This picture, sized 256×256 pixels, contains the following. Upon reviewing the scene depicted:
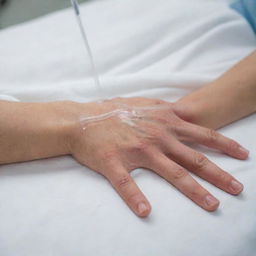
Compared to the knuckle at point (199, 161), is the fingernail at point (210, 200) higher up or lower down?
lower down

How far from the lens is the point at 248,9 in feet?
4.12

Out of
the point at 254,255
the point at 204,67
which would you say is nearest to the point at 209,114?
the point at 204,67

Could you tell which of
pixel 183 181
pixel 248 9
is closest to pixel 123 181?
pixel 183 181

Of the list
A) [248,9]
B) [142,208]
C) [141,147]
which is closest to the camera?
[142,208]

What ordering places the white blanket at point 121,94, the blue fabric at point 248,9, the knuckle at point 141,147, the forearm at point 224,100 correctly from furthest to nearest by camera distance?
the blue fabric at point 248,9
the forearm at point 224,100
the knuckle at point 141,147
the white blanket at point 121,94

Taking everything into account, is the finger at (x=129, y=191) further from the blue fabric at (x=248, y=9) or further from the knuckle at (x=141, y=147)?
the blue fabric at (x=248, y=9)

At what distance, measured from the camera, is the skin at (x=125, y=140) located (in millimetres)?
741

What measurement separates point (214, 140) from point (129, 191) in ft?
0.84

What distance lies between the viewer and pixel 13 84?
3.22ft

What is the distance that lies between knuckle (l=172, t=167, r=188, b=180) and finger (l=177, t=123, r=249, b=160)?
4.5 inches

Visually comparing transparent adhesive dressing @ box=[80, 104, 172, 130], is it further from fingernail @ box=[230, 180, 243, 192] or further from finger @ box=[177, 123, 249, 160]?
fingernail @ box=[230, 180, 243, 192]

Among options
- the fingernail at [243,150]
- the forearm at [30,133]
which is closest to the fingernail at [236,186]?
the fingernail at [243,150]

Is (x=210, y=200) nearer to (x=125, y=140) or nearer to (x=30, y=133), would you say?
(x=125, y=140)

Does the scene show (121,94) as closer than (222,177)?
No
